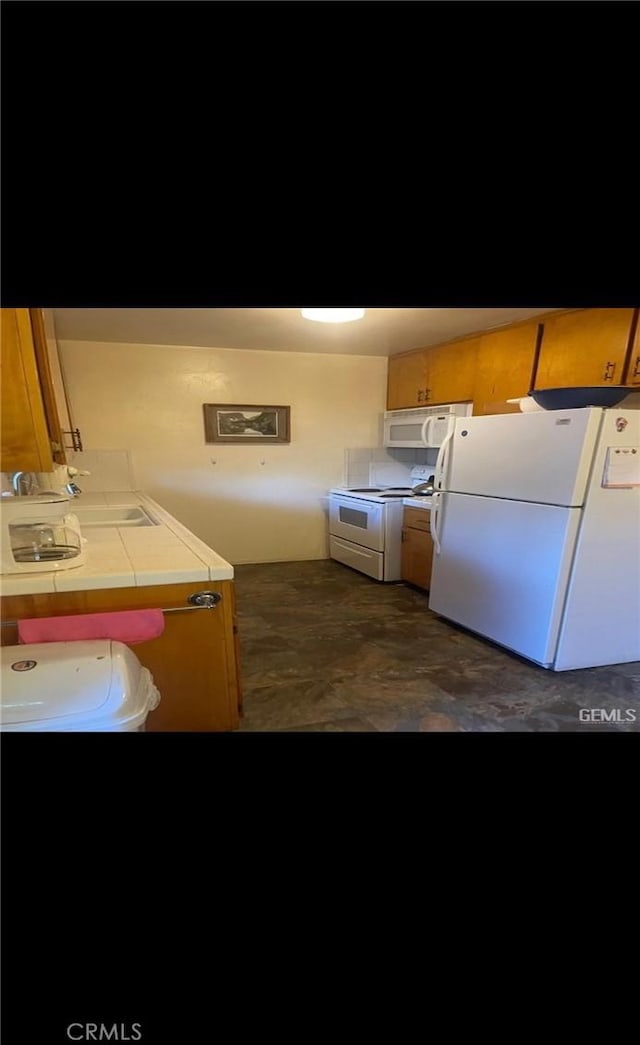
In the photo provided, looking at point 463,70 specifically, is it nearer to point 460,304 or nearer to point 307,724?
point 460,304

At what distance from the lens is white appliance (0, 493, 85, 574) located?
3.86 ft

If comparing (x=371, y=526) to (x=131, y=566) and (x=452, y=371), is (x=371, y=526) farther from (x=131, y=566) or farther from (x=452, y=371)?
(x=131, y=566)

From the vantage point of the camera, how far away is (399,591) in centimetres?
331

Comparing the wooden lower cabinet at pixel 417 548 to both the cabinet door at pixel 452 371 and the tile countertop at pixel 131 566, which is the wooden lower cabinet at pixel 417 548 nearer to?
the cabinet door at pixel 452 371

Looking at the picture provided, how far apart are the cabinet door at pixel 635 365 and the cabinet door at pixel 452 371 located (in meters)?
1.07

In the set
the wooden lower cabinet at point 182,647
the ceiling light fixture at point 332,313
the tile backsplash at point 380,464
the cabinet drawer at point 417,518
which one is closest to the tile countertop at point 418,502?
the cabinet drawer at point 417,518

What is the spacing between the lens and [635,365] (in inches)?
82.4

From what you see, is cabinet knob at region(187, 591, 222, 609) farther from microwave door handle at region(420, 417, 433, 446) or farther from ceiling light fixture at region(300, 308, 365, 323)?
microwave door handle at region(420, 417, 433, 446)

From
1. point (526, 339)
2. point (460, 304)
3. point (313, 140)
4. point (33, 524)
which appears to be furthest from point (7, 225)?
point (526, 339)

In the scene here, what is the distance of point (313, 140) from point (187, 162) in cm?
17

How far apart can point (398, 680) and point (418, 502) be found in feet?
5.27

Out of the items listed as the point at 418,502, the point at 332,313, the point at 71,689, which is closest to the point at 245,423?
the point at 418,502

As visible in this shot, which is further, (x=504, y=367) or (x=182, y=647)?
(x=504, y=367)
